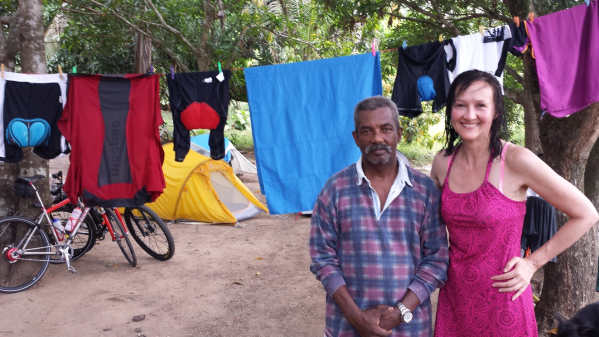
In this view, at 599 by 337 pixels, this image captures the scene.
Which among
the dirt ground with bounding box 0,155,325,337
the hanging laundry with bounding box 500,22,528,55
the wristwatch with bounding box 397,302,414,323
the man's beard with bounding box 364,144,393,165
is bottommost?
the dirt ground with bounding box 0,155,325,337

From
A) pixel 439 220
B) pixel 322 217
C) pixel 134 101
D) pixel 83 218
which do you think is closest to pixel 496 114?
pixel 439 220

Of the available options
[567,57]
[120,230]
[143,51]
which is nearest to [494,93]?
[567,57]

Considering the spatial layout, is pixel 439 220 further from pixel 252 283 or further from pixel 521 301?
pixel 252 283

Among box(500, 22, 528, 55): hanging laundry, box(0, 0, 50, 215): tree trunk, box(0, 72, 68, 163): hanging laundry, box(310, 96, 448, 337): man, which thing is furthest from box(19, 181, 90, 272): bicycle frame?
box(500, 22, 528, 55): hanging laundry

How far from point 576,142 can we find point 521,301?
199 centimetres

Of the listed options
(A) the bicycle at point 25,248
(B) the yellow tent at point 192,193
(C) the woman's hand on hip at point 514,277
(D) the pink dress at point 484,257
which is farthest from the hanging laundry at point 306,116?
(B) the yellow tent at point 192,193

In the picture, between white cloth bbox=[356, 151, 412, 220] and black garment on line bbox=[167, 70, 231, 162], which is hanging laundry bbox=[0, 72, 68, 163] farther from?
white cloth bbox=[356, 151, 412, 220]

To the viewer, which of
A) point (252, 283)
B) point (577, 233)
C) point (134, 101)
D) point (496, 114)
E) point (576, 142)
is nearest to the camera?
point (577, 233)

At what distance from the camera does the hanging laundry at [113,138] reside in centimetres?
423

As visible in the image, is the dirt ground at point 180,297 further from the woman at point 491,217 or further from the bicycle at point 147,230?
the woman at point 491,217

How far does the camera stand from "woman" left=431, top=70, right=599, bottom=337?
164 centimetres

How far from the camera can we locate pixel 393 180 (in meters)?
1.84

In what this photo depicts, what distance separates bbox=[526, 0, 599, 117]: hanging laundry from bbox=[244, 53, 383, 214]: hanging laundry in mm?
1327

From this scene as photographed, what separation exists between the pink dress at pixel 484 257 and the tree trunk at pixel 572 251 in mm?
1852
